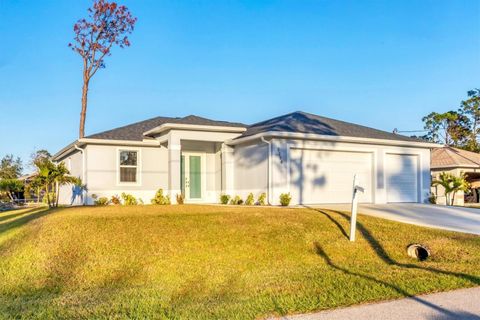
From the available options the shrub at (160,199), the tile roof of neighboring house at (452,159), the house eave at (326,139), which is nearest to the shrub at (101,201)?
the shrub at (160,199)

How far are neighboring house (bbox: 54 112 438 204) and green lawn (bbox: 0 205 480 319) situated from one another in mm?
3868

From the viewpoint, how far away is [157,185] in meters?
19.3

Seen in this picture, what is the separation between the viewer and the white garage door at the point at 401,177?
19.1 meters

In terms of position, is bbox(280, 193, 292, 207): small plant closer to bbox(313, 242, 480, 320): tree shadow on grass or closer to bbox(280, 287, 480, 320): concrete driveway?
bbox(313, 242, 480, 320): tree shadow on grass

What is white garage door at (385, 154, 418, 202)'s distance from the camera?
19.1m

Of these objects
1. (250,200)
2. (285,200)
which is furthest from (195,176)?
(285,200)

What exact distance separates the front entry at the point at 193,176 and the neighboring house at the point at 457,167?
48.9ft

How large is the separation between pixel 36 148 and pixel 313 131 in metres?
52.1

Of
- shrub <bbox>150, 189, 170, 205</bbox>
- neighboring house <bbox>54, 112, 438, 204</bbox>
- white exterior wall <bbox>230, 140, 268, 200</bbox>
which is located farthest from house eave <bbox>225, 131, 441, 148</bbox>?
shrub <bbox>150, 189, 170, 205</bbox>

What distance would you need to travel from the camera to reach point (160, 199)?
18219 mm

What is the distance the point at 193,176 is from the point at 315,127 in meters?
5.68

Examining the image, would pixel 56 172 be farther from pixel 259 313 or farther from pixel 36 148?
pixel 36 148

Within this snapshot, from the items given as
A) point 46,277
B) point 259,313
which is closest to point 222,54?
point 46,277

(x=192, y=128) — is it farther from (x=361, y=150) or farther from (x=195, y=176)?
(x=361, y=150)
